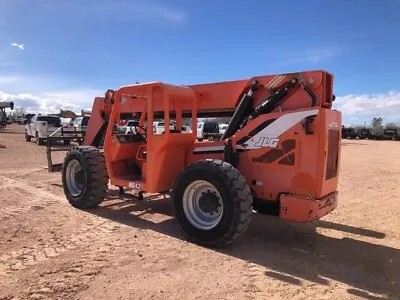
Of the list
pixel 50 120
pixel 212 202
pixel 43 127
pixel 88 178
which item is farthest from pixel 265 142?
pixel 50 120

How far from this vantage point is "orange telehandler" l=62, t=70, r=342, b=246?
617cm

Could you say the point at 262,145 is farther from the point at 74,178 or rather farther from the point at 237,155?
the point at 74,178

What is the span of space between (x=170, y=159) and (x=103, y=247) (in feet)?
6.98

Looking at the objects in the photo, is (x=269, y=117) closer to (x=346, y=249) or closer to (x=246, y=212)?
(x=246, y=212)

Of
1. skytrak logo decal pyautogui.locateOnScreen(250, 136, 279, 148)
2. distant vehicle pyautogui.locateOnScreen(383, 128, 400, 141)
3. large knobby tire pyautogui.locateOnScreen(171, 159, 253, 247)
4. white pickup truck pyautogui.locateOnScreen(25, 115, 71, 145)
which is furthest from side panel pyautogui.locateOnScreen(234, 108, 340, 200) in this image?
distant vehicle pyautogui.locateOnScreen(383, 128, 400, 141)

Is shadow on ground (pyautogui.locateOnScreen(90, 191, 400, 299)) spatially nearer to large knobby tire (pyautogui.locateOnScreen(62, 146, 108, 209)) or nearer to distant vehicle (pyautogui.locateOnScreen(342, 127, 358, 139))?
Result: large knobby tire (pyautogui.locateOnScreen(62, 146, 108, 209))

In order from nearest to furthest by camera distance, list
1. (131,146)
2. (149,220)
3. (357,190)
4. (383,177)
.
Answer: (149,220)
(131,146)
(357,190)
(383,177)

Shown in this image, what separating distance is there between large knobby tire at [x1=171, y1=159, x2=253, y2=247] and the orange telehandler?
0.01 metres

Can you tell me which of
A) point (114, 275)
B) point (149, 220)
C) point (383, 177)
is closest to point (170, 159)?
point (149, 220)

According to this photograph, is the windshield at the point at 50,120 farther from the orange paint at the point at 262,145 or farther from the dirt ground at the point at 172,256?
the orange paint at the point at 262,145

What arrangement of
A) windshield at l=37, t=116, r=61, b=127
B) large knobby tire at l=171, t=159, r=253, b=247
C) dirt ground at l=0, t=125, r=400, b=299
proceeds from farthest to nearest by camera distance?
windshield at l=37, t=116, r=61, b=127 → large knobby tire at l=171, t=159, r=253, b=247 → dirt ground at l=0, t=125, r=400, b=299

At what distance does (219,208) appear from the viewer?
646 centimetres

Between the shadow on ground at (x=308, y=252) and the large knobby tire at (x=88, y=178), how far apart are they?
288 millimetres

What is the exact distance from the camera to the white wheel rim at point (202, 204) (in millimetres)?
6480
